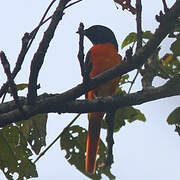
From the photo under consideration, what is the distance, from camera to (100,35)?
18.5 feet

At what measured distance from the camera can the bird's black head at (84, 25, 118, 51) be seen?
552cm

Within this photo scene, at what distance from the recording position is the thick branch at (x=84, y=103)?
2000mm

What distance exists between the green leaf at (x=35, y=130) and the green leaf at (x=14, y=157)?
0.53 feet

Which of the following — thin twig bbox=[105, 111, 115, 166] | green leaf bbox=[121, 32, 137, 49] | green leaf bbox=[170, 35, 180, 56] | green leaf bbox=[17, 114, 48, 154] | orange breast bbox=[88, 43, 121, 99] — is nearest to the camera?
green leaf bbox=[170, 35, 180, 56]

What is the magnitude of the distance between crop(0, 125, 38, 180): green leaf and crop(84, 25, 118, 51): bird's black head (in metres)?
3.30

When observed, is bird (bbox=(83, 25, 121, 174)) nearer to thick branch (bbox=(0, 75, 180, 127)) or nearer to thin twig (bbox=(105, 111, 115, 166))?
thin twig (bbox=(105, 111, 115, 166))

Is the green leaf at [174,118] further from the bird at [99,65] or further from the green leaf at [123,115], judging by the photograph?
the bird at [99,65]

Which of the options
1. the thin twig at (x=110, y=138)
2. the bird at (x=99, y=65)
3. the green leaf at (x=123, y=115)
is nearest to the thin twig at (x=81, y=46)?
the thin twig at (x=110, y=138)

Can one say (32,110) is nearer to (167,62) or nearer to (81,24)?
(81,24)

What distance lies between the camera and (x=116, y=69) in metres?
1.98

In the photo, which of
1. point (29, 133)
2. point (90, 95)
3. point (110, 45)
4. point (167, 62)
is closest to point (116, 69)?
point (167, 62)

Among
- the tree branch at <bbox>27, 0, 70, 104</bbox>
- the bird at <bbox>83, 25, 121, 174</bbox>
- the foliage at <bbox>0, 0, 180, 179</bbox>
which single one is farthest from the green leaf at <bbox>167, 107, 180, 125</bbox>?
the bird at <bbox>83, 25, 121, 174</bbox>

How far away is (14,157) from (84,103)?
1.44 feet

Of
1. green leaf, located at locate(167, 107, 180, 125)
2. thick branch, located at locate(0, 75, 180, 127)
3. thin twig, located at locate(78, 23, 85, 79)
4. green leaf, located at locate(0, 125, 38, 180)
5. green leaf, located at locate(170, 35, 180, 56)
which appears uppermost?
green leaf, located at locate(170, 35, 180, 56)
